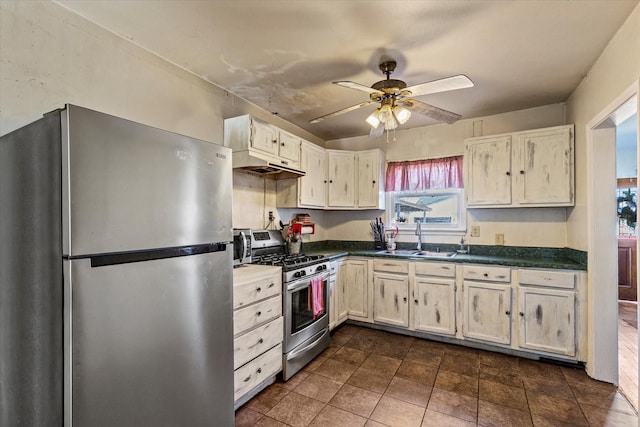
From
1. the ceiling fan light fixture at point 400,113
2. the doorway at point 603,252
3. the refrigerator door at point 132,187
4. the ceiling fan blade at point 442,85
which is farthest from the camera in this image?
the doorway at point 603,252

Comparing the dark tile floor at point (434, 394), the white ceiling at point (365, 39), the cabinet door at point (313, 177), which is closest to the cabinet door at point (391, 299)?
the dark tile floor at point (434, 394)

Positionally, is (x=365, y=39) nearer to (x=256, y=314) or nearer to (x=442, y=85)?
(x=442, y=85)

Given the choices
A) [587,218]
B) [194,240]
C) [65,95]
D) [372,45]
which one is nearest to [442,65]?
[372,45]

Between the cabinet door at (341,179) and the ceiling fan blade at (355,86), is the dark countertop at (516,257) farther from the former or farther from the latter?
the ceiling fan blade at (355,86)

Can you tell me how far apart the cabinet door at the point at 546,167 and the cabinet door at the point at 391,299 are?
1523 millimetres

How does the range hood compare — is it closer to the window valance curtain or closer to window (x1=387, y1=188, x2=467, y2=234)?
the window valance curtain

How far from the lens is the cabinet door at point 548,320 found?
8.79 feet

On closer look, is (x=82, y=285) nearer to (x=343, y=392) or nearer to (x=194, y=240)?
(x=194, y=240)

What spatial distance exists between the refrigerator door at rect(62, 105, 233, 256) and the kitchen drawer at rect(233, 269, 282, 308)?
63cm

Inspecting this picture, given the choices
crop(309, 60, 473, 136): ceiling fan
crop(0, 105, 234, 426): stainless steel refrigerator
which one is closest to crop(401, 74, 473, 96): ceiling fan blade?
crop(309, 60, 473, 136): ceiling fan

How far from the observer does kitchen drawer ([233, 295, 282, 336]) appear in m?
2.08

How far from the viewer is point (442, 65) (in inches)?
94.2

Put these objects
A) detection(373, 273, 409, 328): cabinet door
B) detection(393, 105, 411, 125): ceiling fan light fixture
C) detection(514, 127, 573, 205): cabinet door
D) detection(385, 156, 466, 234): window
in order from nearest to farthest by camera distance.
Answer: detection(393, 105, 411, 125): ceiling fan light fixture
detection(514, 127, 573, 205): cabinet door
detection(373, 273, 409, 328): cabinet door
detection(385, 156, 466, 234): window

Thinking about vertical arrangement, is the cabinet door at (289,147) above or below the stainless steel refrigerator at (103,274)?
above
